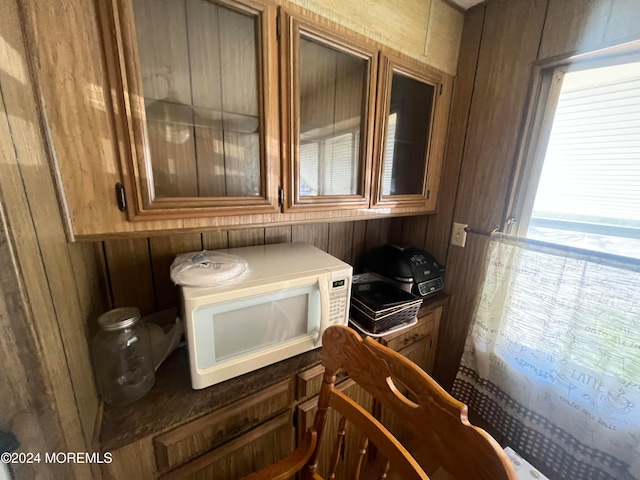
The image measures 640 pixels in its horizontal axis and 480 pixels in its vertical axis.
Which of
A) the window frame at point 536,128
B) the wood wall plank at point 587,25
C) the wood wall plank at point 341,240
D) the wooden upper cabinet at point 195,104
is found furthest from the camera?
the wood wall plank at point 341,240

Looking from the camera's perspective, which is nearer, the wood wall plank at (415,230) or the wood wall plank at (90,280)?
the wood wall plank at (90,280)

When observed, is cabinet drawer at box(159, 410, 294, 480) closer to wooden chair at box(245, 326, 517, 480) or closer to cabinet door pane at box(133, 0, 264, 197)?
wooden chair at box(245, 326, 517, 480)

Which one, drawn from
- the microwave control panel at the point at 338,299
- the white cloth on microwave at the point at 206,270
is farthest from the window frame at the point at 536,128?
the white cloth on microwave at the point at 206,270

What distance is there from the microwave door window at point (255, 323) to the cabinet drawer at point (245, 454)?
263 mm

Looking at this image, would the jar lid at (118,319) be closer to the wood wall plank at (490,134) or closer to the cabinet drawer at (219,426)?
the cabinet drawer at (219,426)

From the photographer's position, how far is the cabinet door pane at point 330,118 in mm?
887

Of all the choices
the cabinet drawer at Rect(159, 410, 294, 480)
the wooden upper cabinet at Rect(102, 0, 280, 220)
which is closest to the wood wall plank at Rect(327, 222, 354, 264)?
the wooden upper cabinet at Rect(102, 0, 280, 220)

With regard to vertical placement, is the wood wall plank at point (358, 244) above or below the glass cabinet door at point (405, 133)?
below

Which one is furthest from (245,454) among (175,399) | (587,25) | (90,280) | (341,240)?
(587,25)

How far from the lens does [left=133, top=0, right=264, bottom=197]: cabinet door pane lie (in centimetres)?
66

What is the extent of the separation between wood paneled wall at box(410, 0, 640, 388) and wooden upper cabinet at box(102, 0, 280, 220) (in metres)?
1.02

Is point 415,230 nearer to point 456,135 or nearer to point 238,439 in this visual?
point 456,135

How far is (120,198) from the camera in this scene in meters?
0.63

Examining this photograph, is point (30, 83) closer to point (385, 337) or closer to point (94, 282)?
point (94, 282)
